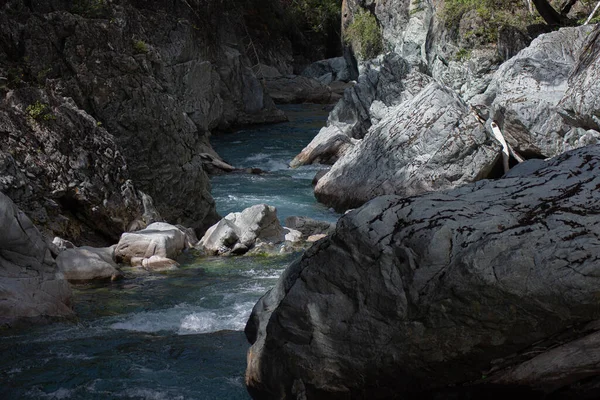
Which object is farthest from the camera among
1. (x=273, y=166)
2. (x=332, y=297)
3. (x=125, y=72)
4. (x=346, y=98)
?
(x=346, y=98)

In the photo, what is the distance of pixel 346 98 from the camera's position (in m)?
19.7

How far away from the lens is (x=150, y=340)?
6.43 m

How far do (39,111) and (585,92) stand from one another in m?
7.60

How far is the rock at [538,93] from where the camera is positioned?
1201 cm

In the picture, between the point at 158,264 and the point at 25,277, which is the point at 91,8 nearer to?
the point at 158,264

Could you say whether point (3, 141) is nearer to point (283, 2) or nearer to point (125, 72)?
point (125, 72)

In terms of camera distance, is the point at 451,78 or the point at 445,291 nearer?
the point at 445,291

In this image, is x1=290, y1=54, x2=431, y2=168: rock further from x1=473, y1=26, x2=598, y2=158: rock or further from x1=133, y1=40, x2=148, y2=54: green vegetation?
x1=133, y1=40, x2=148, y2=54: green vegetation

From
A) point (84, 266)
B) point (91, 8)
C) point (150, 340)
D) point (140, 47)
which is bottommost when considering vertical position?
point (150, 340)

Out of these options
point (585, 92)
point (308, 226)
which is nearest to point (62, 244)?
point (308, 226)

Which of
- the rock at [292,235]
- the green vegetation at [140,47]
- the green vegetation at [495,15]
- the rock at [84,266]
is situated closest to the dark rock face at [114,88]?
the green vegetation at [140,47]

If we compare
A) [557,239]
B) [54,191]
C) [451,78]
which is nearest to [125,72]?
[54,191]

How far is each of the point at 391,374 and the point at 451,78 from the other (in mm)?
15837

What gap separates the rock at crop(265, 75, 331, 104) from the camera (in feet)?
101
